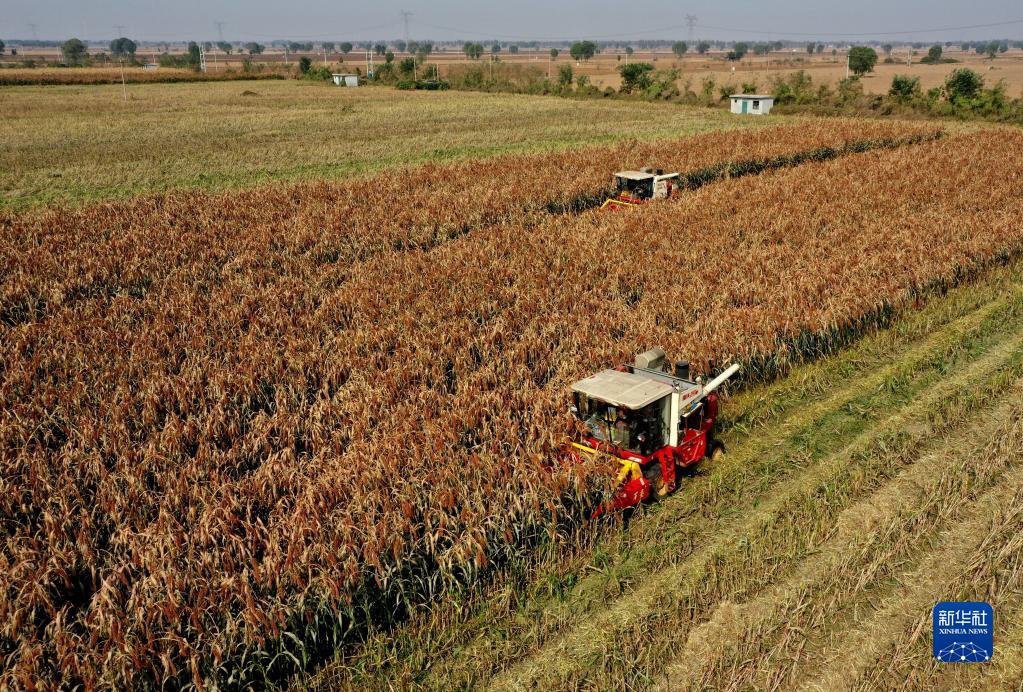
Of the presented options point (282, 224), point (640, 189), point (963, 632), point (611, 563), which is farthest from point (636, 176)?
point (963, 632)

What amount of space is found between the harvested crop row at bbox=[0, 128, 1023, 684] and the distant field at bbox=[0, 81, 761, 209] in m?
17.3

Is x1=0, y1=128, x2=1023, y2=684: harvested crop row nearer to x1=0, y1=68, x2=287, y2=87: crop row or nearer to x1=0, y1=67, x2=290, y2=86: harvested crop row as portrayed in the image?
x1=0, y1=67, x2=290, y2=86: harvested crop row

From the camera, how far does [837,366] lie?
1223cm

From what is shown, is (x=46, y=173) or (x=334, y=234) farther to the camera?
(x=46, y=173)

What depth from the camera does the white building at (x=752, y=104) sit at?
2040 inches

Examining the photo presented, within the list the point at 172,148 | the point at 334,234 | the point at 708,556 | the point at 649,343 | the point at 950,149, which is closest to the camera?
the point at 708,556

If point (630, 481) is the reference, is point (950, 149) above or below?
above

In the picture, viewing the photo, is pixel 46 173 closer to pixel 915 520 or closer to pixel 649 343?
pixel 649 343

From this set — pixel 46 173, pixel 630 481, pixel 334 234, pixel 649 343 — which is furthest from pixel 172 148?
pixel 630 481

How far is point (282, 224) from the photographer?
65.5ft

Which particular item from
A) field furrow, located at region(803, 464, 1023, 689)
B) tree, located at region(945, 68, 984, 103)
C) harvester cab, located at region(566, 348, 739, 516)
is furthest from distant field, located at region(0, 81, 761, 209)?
field furrow, located at region(803, 464, 1023, 689)

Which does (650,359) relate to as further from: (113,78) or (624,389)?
(113,78)

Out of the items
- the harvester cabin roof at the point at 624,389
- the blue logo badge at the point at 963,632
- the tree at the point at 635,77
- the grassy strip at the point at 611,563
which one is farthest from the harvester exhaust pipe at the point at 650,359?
the tree at the point at 635,77

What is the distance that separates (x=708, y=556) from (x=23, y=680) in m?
5.99
